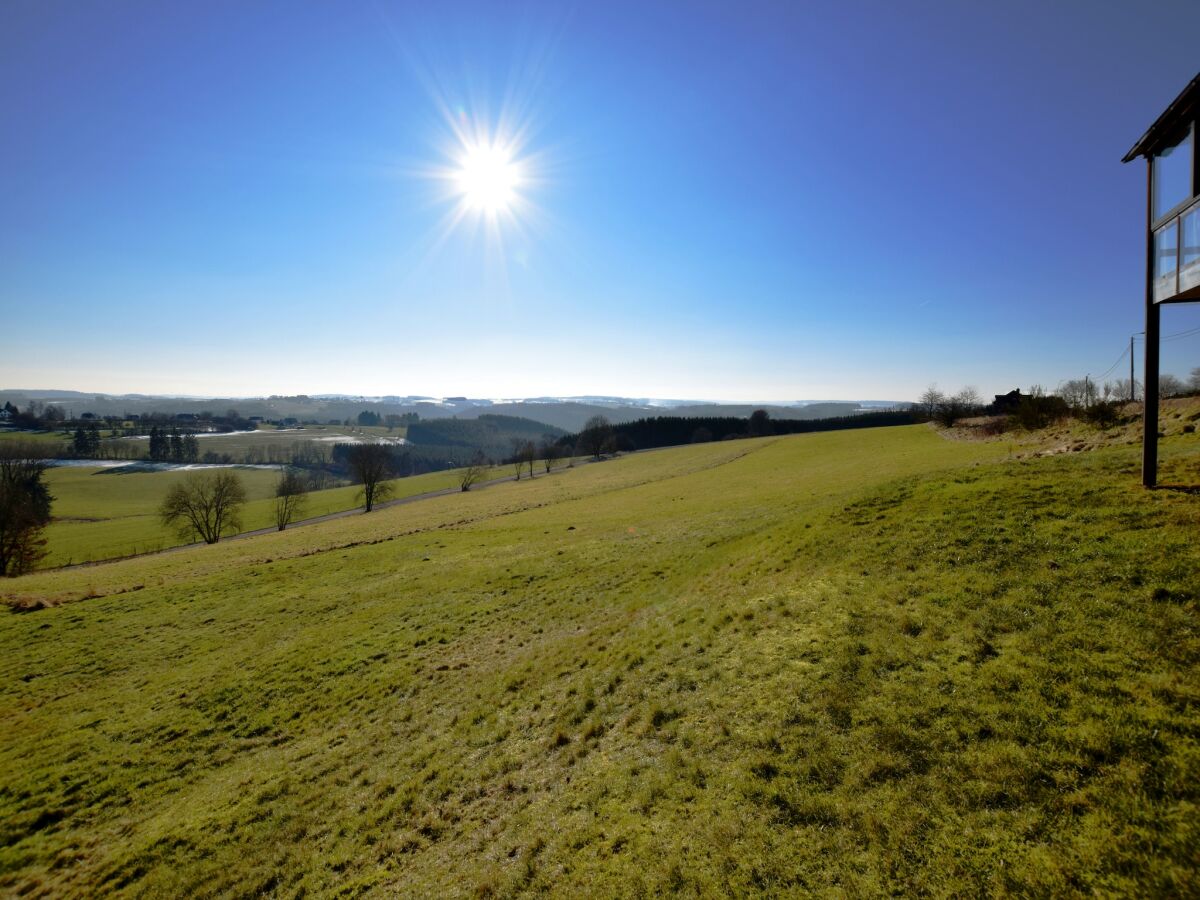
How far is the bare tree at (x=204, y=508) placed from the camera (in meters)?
57.8

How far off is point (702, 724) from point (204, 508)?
7375 centimetres

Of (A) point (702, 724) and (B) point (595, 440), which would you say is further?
(B) point (595, 440)

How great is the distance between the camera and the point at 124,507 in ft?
321

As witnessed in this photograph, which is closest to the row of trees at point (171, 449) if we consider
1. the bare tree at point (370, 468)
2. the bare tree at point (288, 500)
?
the bare tree at point (288, 500)

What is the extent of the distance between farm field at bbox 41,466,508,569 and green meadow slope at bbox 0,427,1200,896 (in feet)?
198

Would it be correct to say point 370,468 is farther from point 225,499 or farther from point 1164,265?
point 1164,265

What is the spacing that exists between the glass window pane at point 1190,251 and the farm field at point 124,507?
86.7 metres

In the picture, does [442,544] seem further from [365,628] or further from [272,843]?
[272,843]

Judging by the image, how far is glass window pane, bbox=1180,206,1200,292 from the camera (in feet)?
33.3

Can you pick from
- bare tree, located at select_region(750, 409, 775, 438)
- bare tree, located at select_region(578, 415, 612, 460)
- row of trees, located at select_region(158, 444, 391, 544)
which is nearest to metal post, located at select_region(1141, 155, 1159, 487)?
row of trees, located at select_region(158, 444, 391, 544)

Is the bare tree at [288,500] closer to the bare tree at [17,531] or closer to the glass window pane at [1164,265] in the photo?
the bare tree at [17,531]

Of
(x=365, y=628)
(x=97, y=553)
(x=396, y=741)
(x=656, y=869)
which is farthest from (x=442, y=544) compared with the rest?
(x=97, y=553)

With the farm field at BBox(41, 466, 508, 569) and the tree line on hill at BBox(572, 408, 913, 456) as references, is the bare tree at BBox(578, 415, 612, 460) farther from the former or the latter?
the farm field at BBox(41, 466, 508, 569)

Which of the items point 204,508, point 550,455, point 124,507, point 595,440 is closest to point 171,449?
point 124,507
